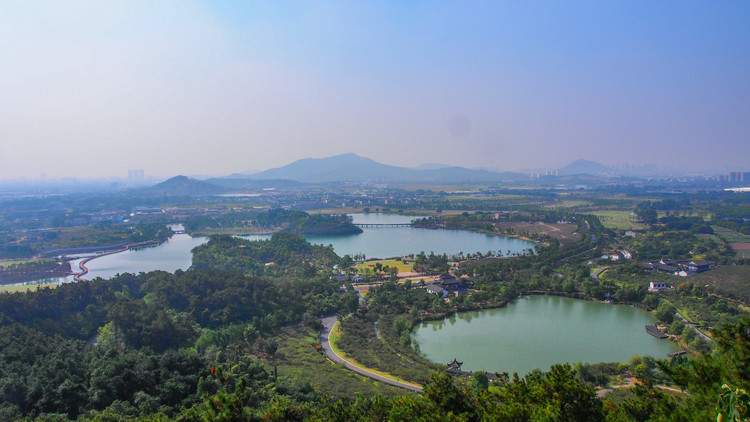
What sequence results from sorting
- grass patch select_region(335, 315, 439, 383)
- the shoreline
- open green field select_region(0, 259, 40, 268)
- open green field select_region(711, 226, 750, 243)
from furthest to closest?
open green field select_region(711, 226, 750, 243) < open green field select_region(0, 259, 40, 268) < the shoreline < grass patch select_region(335, 315, 439, 383)

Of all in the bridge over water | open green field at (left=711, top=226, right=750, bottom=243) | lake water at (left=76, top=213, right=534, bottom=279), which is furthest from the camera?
the bridge over water

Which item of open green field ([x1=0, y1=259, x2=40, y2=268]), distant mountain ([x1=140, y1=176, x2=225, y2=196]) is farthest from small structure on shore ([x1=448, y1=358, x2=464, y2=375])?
distant mountain ([x1=140, y1=176, x2=225, y2=196])

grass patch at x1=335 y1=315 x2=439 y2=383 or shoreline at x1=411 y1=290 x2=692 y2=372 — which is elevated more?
grass patch at x1=335 y1=315 x2=439 y2=383

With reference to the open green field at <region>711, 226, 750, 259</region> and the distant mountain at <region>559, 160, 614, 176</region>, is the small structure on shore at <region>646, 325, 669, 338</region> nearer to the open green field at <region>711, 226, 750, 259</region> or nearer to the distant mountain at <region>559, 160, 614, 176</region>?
the open green field at <region>711, 226, 750, 259</region>

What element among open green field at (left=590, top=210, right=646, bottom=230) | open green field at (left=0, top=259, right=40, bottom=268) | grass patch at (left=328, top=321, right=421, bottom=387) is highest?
open green field at (left=590, top=210, right=646, bottom=230)

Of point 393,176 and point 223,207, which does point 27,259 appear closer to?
point 223,207

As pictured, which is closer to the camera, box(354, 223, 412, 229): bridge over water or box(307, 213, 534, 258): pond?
box(307, 213, 534, 258): pond

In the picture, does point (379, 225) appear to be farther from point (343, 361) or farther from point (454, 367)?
point (454, 367)
